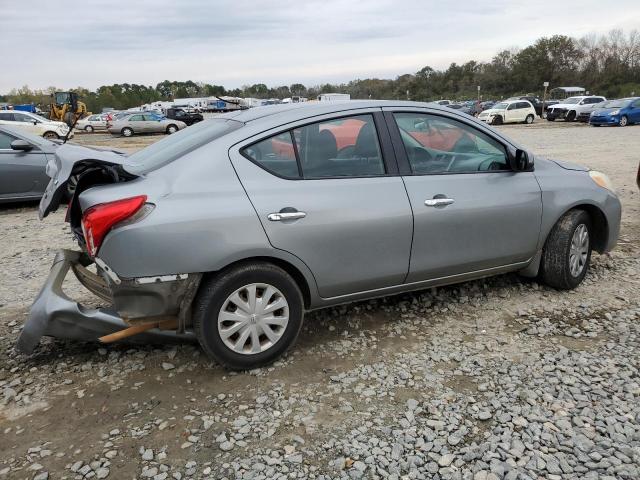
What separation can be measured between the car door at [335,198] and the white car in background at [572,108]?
32373 millimetres

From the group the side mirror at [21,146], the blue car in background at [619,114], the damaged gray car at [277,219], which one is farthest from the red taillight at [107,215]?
the blue car in background at [619,114]

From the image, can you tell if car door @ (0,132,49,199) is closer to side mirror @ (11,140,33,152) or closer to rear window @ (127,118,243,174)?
side mirror @ (11,140,33,152)

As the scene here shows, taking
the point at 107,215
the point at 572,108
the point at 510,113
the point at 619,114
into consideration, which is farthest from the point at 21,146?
the point at 572,108

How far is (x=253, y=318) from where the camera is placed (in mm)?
3168

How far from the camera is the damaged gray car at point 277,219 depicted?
9.70 feet

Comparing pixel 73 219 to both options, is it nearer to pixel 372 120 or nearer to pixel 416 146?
pixel 372 120

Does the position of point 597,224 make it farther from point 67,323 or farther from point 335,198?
point 67,323

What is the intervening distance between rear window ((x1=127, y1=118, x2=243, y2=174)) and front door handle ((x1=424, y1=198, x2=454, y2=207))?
1.38 m

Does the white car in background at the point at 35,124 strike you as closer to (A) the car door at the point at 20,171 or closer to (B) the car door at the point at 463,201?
(A) the car door at the point at 20,171

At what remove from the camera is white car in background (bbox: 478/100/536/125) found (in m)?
32.8

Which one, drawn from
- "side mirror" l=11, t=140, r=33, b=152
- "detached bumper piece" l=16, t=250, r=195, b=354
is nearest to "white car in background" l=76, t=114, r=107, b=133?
"side mirror" l=11, t=140, r=33, b=152

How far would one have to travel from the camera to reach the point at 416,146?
3738 millimetres

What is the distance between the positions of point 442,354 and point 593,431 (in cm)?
102

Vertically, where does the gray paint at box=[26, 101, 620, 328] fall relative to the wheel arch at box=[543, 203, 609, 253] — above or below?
above
